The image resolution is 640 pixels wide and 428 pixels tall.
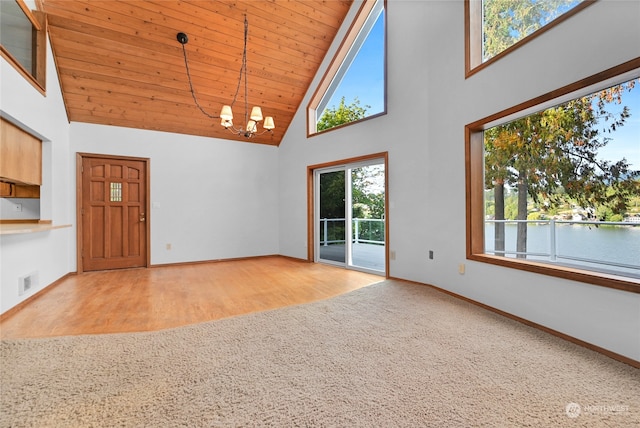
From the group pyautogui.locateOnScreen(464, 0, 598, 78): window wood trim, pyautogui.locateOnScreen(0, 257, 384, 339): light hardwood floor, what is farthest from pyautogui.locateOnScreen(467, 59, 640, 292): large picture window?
pyautogui.locateOnScreen(0, 257, 384, 339): light hardwood floor

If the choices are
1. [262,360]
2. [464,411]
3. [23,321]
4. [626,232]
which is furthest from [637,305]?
[23,321]

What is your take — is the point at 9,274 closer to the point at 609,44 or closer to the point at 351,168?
the point at 351,168

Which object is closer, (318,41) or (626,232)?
(626,232)

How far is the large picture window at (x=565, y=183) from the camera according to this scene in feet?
7.51

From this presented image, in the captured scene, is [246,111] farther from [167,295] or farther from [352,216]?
[167,295]

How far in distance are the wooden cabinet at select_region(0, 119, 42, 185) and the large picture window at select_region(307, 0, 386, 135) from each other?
4.25m

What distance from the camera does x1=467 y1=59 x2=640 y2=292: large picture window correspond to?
7.51 ft

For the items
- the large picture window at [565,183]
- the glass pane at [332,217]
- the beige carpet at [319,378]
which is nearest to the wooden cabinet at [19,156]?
the beige carpet at [319,378]

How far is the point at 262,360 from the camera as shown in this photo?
2045 mm

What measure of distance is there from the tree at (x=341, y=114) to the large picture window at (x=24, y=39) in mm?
4211

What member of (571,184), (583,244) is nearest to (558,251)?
(583,244)

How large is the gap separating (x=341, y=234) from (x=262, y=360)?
12.0 ft

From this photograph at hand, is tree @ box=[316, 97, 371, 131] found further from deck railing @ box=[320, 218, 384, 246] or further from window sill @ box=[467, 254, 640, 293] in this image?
window sill @ box=[467, 254, 640, 293]

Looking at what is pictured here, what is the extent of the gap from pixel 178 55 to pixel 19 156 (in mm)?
2495
